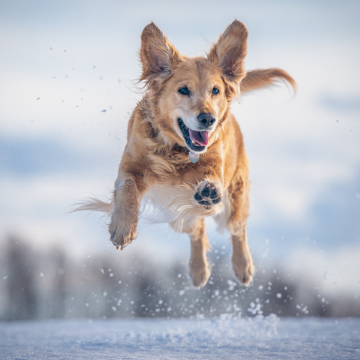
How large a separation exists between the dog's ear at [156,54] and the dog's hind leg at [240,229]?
1605 mm

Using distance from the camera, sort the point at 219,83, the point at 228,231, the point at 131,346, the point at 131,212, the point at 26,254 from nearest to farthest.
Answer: the point at 131,212
the point at 219,83
the point at 131,346
the point at 228,231
the point at 26,254

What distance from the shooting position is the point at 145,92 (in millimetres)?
3701

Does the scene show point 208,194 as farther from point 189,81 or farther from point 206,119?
point 189,81

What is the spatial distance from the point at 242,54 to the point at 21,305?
12280 millimetres

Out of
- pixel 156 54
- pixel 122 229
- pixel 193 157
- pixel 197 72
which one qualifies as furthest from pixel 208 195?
pixel 156 54

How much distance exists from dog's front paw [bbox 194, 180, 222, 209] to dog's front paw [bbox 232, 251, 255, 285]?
1694 millimetres

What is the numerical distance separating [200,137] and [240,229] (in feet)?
5.82

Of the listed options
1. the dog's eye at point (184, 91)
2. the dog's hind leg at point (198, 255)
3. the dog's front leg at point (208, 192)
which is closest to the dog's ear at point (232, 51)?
the dog's eye at point (184, 91)

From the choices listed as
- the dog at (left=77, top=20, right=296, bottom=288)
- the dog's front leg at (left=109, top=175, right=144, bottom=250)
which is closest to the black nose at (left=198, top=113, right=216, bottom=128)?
the dog at (left=77, top=20, right=296, bottom=288)

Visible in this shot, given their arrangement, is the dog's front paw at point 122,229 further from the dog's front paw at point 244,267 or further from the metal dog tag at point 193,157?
the dog's front paw at point 244,267

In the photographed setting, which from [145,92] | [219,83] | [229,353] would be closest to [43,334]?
[229,353]

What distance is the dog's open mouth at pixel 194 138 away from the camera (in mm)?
3422

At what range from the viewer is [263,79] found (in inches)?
189

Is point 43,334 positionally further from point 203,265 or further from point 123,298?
point 123,298
